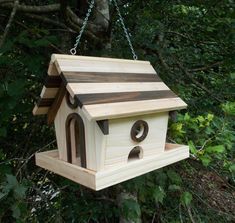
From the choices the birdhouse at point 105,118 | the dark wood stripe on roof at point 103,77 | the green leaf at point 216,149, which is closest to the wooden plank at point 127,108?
the birdhouse at point 105,118

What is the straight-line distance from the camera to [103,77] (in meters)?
1.19

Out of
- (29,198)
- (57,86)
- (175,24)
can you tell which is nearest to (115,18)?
(175,24)

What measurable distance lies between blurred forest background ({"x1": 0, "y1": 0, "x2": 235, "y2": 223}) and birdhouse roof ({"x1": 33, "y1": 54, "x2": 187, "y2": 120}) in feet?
0.57

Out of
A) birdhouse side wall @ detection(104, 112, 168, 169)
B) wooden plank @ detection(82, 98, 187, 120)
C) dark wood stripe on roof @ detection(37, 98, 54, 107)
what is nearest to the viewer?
wooden plank @ detection(82, 98, 187, 120)

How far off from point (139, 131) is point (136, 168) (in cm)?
16

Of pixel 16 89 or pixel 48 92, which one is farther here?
pixel 16 89

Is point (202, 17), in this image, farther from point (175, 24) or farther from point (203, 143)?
point (203, 143)

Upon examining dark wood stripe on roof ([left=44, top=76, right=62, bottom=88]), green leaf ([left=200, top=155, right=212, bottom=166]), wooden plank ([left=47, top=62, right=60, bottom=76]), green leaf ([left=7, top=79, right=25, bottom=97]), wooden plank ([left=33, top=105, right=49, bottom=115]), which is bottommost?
green leaf ([left=200, top=155, right=212, bottom=166])

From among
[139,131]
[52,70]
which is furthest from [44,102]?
[139,131]

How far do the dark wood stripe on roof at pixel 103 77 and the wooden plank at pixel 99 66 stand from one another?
0.02 m

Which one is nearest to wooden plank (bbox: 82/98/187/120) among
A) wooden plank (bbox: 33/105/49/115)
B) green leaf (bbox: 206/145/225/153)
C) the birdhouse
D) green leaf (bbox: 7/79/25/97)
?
the birdhouse

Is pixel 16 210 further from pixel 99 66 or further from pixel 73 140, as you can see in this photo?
pixel 99 66

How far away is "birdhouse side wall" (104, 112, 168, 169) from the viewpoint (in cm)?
114

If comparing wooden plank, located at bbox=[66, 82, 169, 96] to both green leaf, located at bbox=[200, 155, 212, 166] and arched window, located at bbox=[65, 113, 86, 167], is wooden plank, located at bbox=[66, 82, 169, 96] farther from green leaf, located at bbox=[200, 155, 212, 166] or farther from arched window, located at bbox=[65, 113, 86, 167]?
green leaf, located at bbox=[200, 155, 212, 166]
